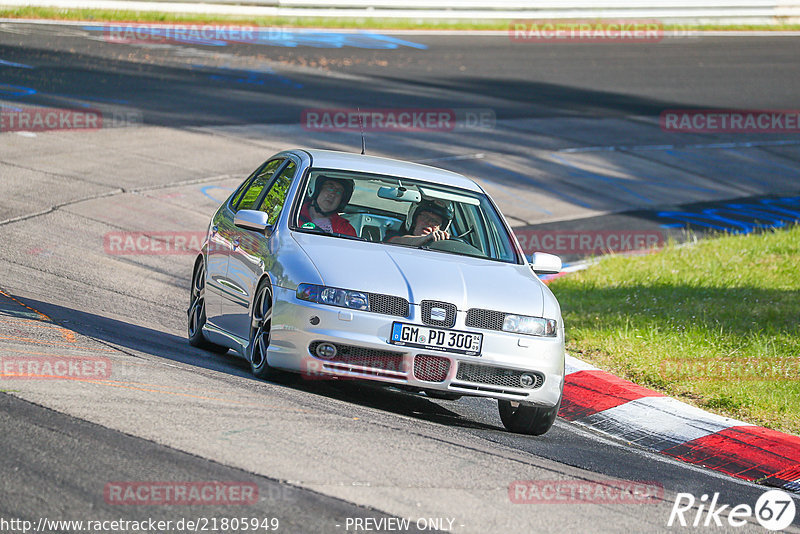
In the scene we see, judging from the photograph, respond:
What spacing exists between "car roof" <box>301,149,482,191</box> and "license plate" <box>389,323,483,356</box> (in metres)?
1.87

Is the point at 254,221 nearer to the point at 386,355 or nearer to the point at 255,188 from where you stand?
the point at 255,188

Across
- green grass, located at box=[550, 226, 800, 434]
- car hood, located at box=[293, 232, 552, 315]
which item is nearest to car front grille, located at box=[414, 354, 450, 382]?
car hood, located at box=[293, 232, 552, 315]

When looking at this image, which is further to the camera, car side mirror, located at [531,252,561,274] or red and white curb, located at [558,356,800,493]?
car side mirror, located at [531,252,561,274]

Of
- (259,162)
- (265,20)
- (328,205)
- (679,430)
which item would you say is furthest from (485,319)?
(265,20)

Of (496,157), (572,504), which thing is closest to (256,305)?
(572,504)

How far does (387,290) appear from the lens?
6957 mm

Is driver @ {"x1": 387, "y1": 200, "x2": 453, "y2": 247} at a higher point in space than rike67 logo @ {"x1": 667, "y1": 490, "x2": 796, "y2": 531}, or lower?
higher

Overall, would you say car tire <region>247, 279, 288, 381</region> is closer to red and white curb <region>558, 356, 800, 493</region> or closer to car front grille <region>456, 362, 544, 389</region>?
car front grille <region>456, 362, 544, 389</region>

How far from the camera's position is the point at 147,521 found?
4.54 meters

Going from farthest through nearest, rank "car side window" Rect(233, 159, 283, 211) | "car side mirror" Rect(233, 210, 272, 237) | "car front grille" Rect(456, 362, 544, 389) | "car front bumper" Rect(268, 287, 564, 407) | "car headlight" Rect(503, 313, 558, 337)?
"car side window" Rect(233, 159, 283, 211) < "car side mirror" Rect(233, 210, 272, 237) < "car headlight" Rect(503, 313, 558, 337) < "car front grille" Rect(456, 362, 544, 389) < "car front bumper" Rect(268, 287, 564, 407)

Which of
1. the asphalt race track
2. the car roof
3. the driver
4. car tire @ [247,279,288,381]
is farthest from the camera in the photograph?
the car roof

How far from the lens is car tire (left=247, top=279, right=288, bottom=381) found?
7348 mm

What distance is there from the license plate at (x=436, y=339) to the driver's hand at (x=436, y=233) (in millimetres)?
1349

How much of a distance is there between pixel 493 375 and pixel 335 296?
41.5 inches
